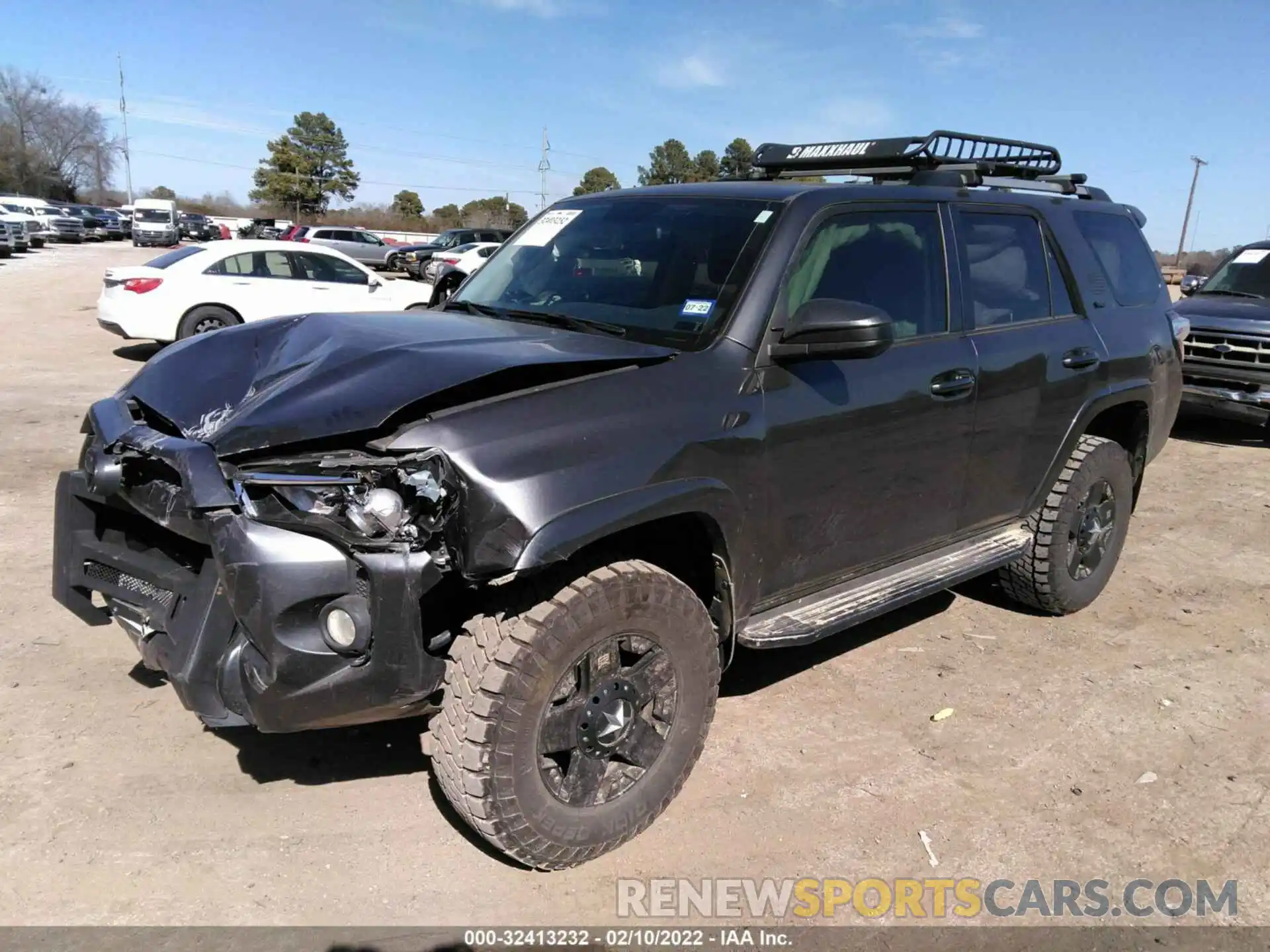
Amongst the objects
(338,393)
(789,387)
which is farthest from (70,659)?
(789,387)

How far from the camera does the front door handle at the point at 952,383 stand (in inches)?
146

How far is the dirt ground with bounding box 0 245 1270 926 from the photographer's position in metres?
2.75

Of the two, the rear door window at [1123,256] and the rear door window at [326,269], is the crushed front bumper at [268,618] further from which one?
the rear door window at [326,269]

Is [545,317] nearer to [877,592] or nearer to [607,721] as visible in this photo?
[607,721]

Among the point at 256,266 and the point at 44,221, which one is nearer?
the point at 256,266

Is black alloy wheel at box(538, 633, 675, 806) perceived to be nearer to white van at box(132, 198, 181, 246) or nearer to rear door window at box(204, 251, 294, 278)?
rear door window at box(204, 251, 294, 278)

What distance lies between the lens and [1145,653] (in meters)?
4.61

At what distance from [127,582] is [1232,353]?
33.0 feet

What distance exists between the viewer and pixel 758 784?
336 cm

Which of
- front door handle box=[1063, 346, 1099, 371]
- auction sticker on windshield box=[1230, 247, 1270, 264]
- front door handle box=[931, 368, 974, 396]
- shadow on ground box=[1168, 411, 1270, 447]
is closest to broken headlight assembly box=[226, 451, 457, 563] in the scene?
front door handle box=[931, 368, 974, 396]

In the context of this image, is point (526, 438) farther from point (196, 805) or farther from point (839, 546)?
point (196, 805)

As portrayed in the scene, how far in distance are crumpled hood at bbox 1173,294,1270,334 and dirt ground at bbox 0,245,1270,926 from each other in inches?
213

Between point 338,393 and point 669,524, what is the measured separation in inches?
43.4

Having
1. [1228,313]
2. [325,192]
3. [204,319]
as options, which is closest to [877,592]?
[1228,313]
